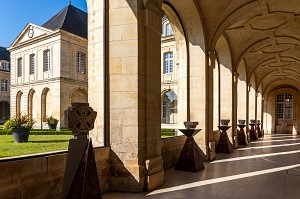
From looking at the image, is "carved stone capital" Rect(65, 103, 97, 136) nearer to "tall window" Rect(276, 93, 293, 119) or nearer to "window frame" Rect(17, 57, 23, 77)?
"window frame" Rect(17, 57, 23, 77)

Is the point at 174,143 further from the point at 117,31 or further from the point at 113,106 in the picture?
the point at 117,31

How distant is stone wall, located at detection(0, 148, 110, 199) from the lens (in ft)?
9.55

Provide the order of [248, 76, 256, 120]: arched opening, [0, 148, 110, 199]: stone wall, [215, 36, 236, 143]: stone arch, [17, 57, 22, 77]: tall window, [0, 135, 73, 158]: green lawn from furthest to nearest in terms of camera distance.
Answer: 1. [17, 57, 22, 77]: tall window
2. [248, 76, 256, 120]: arched opening
3. [215, 36, 236, 143]: stone arch
4. [0, 135, 73, 158]: green lawn
5. [0, 148, 110, 199]: stone wall

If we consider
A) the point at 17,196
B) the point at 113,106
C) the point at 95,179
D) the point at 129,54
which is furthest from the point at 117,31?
the point at 17,196

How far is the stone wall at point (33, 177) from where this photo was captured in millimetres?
2912

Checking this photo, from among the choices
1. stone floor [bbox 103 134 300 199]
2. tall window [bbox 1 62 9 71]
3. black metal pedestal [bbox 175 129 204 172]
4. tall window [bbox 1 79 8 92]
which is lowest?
stone floor [bbox 103 134 300 199]

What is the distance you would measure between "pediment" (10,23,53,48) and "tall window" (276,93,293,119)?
24.1 m

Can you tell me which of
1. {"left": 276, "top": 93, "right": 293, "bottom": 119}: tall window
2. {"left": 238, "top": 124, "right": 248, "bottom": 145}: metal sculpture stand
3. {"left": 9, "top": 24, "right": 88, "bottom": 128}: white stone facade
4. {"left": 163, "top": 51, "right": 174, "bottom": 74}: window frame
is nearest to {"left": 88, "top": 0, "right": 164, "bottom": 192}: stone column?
{"left": 238, "top": 124, "right": 248, "bottom": 145}: metal sculpture stand

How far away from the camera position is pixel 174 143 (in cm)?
675

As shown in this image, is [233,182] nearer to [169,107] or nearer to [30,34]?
[169,107]

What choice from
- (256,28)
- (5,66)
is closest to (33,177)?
(256,28)

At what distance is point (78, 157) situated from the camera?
304cm

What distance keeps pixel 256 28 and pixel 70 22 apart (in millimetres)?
18134

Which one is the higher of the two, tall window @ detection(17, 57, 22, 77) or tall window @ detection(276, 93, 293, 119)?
tall window @ detection(17, 57, 22, 77)
